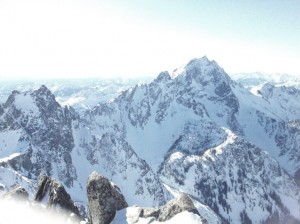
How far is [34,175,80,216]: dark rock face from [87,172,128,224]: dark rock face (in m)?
2.54

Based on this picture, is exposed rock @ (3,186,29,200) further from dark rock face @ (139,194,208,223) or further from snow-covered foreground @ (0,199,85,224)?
dark rock face @ (139,194,208,223)

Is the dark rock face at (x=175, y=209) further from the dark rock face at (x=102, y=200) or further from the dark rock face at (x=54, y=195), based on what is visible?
the dark rock face at (x=54, y=195)

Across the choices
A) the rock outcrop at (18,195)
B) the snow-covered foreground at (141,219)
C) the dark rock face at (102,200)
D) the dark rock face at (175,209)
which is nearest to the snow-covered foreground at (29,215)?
the rock outcrop at (18,195)

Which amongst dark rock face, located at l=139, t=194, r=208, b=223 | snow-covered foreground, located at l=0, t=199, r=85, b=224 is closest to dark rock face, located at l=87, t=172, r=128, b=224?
snow-covered foreground, located at l=0, t=199, r=85, b=224

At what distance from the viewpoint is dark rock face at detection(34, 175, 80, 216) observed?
43531 mm

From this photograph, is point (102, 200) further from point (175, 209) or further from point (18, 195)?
point (18, 195)

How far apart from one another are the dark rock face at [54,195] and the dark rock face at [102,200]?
8.32 feet

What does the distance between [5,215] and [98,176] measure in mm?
10887

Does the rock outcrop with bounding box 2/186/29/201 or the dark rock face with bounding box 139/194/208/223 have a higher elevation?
the dark rock face with bounding box 139/194/208/223

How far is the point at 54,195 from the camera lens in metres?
43.8

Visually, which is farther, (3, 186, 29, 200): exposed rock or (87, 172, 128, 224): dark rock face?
(3, 186, 29, 200): exposed rock

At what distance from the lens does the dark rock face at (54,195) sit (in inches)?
1714

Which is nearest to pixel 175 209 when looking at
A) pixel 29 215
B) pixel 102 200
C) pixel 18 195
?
pixel 102 200

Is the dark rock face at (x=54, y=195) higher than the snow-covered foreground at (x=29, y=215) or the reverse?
higher
